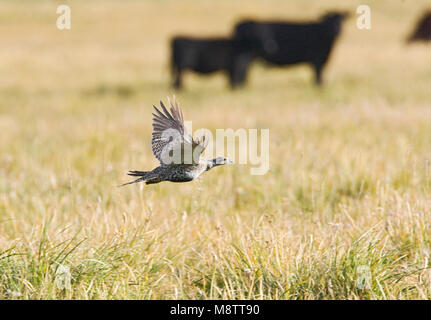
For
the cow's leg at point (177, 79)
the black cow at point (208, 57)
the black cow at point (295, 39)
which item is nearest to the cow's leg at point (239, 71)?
the black cow at point (208, 57)

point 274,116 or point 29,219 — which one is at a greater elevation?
point 274,116

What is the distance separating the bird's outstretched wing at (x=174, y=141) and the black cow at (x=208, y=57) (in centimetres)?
1176

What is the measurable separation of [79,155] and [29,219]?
2027 millimetres

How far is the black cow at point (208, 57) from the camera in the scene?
563 inches

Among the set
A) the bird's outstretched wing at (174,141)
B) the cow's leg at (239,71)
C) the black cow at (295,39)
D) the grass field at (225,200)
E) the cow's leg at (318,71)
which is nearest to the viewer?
the bird's outstretched wing at (174,141)

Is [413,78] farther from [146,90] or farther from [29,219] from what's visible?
[29,219]

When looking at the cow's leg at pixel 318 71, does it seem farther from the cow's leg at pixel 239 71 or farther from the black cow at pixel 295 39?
the cow's leg at pixel 239 71

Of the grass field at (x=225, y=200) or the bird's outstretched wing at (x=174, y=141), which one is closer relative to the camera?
the bird's outstretched wing at (x=174, y=141)

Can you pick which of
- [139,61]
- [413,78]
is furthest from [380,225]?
[139,61]

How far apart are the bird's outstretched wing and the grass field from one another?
0.56 meters

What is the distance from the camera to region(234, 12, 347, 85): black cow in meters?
14.7

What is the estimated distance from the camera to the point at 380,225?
3289 millimetres

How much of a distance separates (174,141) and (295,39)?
42.4ft

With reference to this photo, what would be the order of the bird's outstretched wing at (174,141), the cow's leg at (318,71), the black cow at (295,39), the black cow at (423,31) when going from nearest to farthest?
the bird's outstretched wing at (174,141), the cow's leg at (318,71), the black cow at (423,31), the black cow at (295,39)
